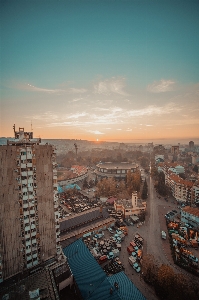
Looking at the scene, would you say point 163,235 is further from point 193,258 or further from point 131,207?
point 131,207

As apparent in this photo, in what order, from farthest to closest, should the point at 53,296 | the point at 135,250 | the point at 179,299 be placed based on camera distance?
the point at 135,250, the point at 179,299, the point at 53,296

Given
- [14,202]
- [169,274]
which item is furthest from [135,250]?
[14,202]

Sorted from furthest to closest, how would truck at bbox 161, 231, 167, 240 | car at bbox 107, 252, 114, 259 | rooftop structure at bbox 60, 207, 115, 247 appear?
truck at bbox 161, 231, 167, 240 < rooftop structure at bbox 60, 207, 115, 247 < car at bbox 107, 252, 114, 259

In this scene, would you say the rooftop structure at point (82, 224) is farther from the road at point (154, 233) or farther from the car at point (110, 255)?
the road at point (154, 233)

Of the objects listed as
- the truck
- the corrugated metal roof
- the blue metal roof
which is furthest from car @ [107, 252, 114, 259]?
the truck

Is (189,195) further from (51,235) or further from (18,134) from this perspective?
(18,134)

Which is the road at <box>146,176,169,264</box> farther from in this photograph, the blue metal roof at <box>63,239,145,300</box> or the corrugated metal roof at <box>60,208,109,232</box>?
the corrugated metal roof at <box>60,208,109,232</box>
